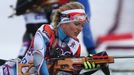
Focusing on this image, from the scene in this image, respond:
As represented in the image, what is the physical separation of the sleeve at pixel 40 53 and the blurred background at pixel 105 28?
1708 mm

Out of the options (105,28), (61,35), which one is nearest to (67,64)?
(61,35)

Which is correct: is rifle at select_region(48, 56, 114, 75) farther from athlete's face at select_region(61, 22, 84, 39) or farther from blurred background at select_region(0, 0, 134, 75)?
blurred background at select_region(0, 0, 134, 75)

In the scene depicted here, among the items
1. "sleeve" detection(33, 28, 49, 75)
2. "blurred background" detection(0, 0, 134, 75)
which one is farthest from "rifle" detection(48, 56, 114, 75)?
"blurred background" detection(0, 0, 134, 75)

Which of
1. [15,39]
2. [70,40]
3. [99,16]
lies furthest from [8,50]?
[70,40]

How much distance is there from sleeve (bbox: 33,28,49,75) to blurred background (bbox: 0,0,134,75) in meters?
1.71

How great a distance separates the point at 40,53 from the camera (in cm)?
266

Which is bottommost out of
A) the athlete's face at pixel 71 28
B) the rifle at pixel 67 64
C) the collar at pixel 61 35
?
the rifle at pixel 67 64

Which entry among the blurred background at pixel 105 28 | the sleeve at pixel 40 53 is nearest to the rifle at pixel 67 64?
the sleeve at pixel 40 53

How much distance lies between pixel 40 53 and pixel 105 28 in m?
1.93

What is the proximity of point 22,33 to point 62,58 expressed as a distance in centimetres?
177

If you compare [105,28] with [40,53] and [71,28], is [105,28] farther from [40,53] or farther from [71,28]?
[40,53]

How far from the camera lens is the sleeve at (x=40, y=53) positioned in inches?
105

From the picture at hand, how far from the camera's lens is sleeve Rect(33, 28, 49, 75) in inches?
105

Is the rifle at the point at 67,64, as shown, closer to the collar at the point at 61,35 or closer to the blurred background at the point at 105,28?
the collar at the point at 61,35
